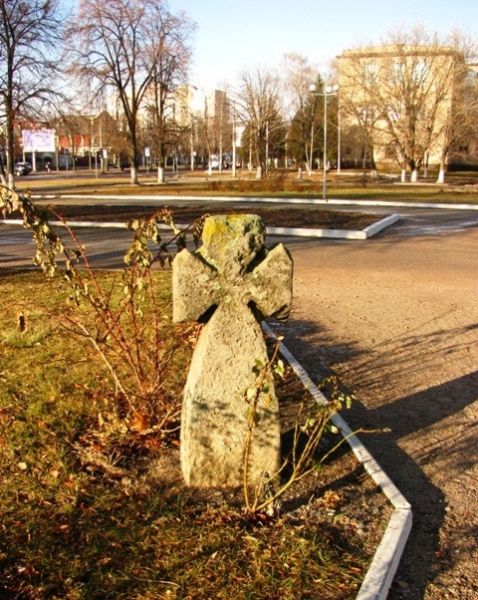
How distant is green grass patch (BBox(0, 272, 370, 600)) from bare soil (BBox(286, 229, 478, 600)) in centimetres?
43

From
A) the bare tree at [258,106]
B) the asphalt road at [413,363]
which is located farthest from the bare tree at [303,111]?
the asphalt road at [413,363]

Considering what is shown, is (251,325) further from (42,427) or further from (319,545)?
(42,427)

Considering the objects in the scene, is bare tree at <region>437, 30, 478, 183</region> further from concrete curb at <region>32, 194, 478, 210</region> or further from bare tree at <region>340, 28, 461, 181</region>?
concrete curb at <region>32, 194, 478, 210</region>

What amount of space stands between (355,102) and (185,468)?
47318 millimetres

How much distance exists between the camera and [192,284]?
3422 mm

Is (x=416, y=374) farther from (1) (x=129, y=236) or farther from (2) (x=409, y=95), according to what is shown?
(2) (x=409, y=95)

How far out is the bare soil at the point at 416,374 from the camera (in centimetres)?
332

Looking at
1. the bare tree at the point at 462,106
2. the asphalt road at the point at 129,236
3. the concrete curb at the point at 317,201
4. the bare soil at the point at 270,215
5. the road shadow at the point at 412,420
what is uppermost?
the bare tree at the point at 462,106

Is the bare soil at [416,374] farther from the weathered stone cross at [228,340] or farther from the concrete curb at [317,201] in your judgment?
the concrete curb at [317,201]

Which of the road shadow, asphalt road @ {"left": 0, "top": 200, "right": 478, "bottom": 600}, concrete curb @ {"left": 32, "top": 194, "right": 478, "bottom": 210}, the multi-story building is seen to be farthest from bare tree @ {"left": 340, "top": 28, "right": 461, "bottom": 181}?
the road shadow

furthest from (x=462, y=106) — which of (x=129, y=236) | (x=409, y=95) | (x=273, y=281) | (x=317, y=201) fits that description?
(x=273, y=281)

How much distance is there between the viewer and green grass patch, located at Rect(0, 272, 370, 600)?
283cm

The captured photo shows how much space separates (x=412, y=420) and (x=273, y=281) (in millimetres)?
2148

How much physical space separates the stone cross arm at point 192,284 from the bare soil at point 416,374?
5.28 ft
